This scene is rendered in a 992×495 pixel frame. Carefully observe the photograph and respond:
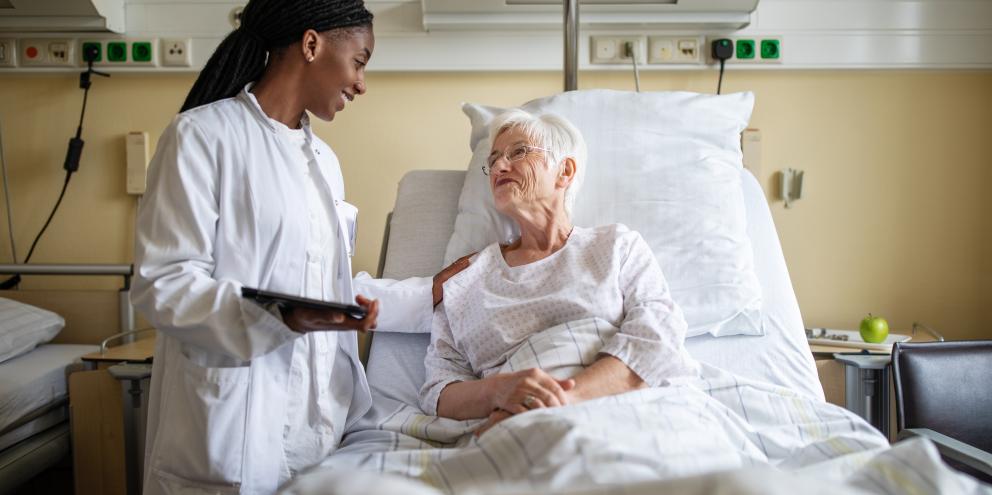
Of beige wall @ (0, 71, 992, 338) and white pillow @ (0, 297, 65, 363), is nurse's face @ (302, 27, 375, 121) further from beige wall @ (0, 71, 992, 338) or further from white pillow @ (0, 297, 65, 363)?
white pillow @ (0, 297, 65, 363)

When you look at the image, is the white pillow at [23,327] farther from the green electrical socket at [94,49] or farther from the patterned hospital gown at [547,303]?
the patterned hospital gown at [547,303]

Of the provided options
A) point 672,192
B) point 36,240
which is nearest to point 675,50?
point 672,192

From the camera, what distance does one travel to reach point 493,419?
4.25 feet

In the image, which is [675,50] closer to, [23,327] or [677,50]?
[677,50]

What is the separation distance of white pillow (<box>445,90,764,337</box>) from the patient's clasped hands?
1.49ft

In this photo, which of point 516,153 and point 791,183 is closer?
point 516,153

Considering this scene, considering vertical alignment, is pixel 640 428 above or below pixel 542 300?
below

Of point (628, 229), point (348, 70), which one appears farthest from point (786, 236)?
point (348, 70)

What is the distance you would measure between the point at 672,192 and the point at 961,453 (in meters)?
0.76

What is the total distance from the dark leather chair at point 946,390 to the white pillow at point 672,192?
282 mm

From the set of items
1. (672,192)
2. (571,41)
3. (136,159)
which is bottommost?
(672,192)

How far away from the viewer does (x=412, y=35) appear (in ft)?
7.73

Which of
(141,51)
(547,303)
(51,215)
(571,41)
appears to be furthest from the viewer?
(51,215)

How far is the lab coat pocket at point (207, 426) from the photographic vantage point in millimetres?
1157
